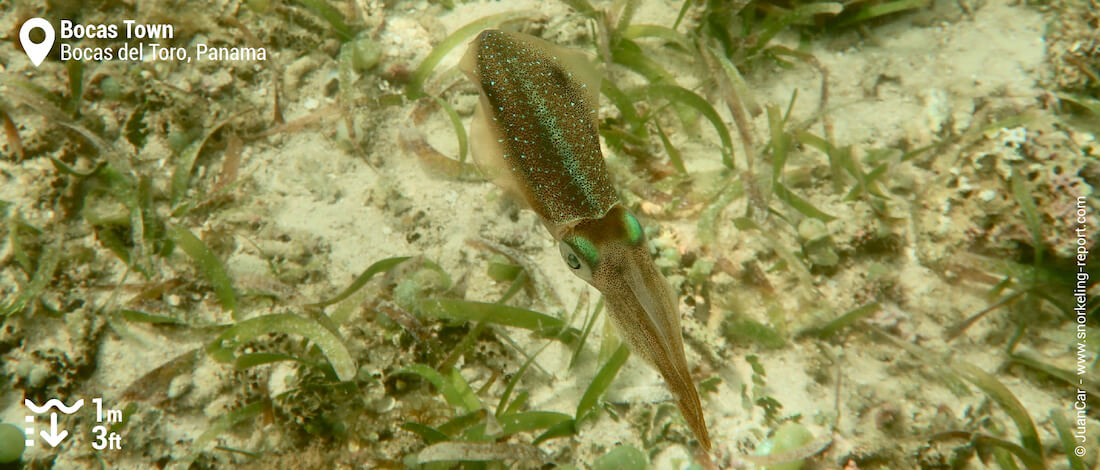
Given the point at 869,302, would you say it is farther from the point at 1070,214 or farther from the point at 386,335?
the point at 386,335

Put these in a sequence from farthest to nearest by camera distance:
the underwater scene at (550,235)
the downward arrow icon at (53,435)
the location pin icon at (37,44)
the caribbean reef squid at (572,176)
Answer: the location pin icon at (37,44) < the downward arrow icon at (53,435) < the underwater scene at (550,235) < the caribbean reef squid at (572,176)

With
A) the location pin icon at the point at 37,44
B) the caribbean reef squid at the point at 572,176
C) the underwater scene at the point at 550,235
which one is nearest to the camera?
the caribbean reef squid at the point at 572,176

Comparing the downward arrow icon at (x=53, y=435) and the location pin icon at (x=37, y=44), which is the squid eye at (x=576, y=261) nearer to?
the downward arrow icon at (x=53, y=435)

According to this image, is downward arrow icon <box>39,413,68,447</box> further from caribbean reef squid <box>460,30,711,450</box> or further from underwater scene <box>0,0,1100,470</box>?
caribbean reef squid <box>460,30,711,450</box>

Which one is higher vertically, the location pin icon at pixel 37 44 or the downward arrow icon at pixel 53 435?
the location pin icon at pixel 37 44

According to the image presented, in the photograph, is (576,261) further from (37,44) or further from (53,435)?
(37,44)

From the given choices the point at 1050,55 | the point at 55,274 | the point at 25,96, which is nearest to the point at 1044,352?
the point at 1050,55

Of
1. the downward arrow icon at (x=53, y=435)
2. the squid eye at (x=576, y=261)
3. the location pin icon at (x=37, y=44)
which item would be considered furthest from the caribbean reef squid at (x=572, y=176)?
the location pin icon at (x=37, y=44)
